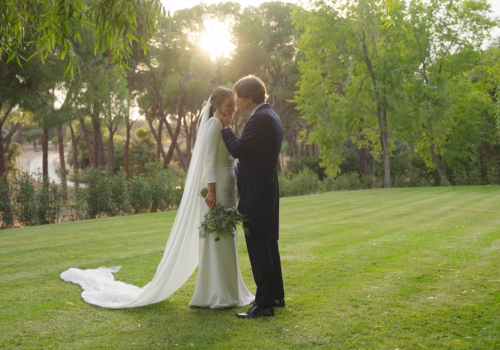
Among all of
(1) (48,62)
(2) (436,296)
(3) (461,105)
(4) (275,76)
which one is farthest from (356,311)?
(4) (275,76)

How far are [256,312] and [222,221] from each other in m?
0.91

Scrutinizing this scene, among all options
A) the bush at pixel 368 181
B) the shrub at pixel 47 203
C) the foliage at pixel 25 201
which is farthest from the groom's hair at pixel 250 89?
the bush at pixel 368 181

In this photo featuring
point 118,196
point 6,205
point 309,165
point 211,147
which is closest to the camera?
point 211,147

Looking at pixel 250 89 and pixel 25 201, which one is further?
pixel 25 201

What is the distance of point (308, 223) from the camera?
1131 centimetres

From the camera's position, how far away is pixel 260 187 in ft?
14.5

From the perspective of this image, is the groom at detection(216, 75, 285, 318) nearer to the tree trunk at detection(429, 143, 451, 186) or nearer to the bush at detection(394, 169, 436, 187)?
the bush at detection(394, 169, 436, 187)

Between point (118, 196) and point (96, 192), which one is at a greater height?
point (96, 192)

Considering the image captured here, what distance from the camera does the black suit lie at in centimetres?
437

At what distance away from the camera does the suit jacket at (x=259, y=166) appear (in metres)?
4.36

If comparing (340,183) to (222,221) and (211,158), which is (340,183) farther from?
(222,221)

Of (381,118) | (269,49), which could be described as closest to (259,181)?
(381,118)

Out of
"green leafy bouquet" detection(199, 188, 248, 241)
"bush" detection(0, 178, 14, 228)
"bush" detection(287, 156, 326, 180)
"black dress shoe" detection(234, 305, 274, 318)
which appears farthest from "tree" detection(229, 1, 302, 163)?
"black dress shoe" detection(234, 305, 274, 318)

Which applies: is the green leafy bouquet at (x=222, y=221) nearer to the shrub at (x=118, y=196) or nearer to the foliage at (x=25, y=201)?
the foliage at (x=25, y=201)
